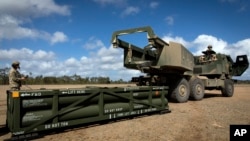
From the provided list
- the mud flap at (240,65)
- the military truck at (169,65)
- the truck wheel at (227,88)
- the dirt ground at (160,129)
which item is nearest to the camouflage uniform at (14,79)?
the dirt ground at (160,129)

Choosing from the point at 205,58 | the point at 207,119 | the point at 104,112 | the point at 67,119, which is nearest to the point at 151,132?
the point at 104,112

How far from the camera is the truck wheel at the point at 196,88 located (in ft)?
45.4

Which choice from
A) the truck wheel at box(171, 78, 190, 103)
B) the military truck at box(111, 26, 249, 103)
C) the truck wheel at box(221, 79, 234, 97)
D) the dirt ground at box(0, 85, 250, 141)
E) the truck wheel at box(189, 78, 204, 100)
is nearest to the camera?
the dirt ground at box(0, 85, 250, 141)

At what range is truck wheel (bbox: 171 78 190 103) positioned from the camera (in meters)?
12.6

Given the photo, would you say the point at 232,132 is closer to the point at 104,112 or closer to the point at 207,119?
the point at 207,119

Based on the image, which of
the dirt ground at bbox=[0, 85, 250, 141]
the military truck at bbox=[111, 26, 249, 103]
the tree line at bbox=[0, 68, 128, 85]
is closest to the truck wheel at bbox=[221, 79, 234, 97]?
the military truck at bbox=[111, 26, 249, 103]

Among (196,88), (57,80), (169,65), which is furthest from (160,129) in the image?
(57,80)

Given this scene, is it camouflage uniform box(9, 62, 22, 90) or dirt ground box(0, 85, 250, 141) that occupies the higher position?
camouflage uniform box(9, 62, 22, 90)

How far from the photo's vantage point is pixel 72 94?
7062 millimetres

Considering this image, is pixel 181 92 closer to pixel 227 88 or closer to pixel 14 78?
pixel 227 88

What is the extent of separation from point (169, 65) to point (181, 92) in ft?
7.20

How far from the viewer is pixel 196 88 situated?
14.1 metres

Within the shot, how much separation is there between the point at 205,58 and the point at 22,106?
42.7 feet

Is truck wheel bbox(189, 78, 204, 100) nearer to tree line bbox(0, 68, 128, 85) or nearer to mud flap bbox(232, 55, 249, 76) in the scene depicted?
mud flap bbox(232, 55, 249, 76)
